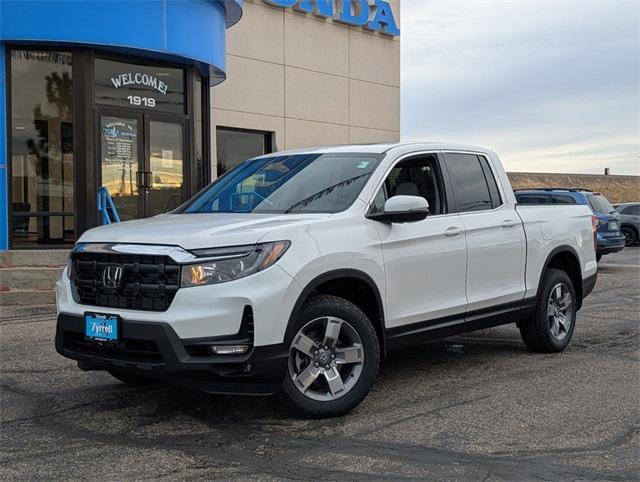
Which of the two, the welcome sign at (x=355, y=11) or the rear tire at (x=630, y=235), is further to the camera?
the rear tire at (x=630, y=235)

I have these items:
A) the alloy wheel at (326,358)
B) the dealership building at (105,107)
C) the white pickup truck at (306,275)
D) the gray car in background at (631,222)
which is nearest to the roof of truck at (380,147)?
the white pickup truck at (306,275)

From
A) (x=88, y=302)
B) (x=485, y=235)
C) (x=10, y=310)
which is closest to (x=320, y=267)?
(x=88, y=302)

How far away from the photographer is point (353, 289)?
518 cm

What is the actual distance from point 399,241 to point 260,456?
1.92 m

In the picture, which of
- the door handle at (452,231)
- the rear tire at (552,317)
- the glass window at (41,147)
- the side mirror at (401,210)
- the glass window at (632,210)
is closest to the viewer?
the side mirror at (401,210)

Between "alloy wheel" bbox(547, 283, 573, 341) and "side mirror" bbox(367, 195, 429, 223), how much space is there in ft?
7.95

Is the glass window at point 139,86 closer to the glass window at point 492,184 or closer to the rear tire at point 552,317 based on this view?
the glass window at point 492,184

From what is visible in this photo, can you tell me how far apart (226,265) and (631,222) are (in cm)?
2485

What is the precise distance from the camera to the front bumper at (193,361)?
4289 mm

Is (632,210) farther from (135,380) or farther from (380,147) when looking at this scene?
(135,380)

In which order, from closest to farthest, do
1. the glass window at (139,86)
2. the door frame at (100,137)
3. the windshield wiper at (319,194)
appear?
the windshield wiper at (319,194)
the door frame at (100,137)
the glass window at (139,86)

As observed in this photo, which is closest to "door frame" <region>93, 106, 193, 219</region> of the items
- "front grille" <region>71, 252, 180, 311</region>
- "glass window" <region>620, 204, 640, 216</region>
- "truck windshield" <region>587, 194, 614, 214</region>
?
"front grille" <region>71, 252, 180, 311</region>

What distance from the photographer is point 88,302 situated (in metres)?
4.80

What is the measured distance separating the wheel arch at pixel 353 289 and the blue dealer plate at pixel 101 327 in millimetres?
1133
